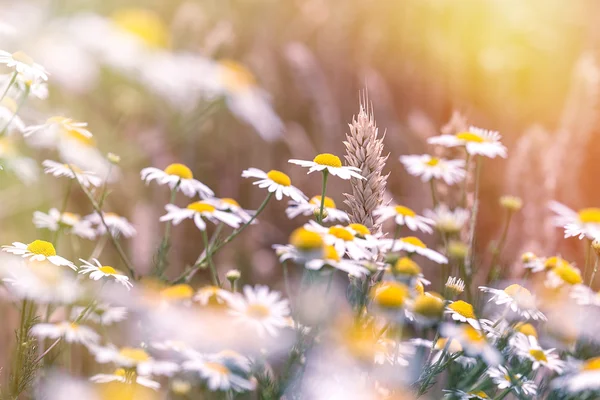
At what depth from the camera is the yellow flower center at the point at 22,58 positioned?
886 millimetres

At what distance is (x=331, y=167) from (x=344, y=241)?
0.16 metres

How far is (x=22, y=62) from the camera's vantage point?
893mm

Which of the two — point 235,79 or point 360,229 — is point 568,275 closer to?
point 360,229

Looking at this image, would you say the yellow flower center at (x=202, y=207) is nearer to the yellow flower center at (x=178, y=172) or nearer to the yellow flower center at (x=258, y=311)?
the yellow flower center at (x=178, y=172)

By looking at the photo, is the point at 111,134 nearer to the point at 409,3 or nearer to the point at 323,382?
the point at 323,382

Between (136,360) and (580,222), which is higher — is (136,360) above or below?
below

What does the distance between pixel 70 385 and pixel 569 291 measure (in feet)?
2.32

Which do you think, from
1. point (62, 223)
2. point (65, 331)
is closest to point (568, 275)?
point (65, 331)

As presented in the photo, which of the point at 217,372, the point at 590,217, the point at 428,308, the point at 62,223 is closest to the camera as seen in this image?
the point at 428,308

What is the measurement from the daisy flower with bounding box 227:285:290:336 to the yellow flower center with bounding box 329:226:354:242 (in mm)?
121

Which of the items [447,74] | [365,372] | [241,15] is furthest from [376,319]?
[241,15]

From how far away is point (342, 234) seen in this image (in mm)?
840

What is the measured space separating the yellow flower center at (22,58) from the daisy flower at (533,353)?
0.76 metres

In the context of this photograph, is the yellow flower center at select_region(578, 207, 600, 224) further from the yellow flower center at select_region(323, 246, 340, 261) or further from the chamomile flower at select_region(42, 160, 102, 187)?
the chamomile flower at select_region(42, 160, 102, 187)
